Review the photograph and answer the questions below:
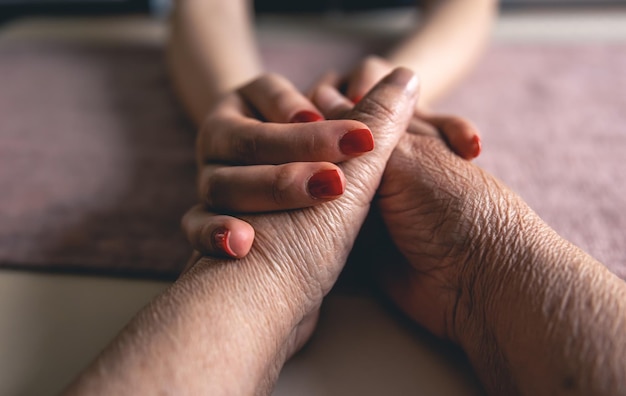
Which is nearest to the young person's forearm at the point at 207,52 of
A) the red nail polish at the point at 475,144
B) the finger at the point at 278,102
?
the finger at the point at 278,102

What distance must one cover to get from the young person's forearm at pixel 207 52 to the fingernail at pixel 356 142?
40 cm

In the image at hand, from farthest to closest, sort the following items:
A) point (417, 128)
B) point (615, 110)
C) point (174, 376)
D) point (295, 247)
A: point (615, 110) < point (417, 128) < point (295, 247) < point (174, 376)

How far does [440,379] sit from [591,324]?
17 cm

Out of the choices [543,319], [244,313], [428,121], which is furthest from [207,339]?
[428,121]

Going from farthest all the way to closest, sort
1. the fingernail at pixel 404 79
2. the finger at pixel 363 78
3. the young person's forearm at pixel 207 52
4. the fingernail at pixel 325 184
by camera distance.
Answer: the young person's forearm at pixel 207 52 → the finger at pixel 363 78 → the fingernail at pixel 404 79 → the fingernail at pixel 325 184

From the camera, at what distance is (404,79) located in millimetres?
657

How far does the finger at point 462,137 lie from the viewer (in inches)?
25.5

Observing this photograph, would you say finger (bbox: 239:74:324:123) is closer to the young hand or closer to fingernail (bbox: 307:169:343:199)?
the young hand

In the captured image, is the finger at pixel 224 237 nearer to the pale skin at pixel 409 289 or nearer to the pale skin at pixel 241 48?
the pale skin at pixel 409 289

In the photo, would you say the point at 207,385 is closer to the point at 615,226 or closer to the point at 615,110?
the point at 615,226

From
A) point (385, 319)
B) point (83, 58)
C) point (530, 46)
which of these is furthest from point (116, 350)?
point (530, 46)

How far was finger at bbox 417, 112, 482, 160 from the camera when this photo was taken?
0.65 m

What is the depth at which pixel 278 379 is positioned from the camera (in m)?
0.58

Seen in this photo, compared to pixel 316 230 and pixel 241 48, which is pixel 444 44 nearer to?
pixel 241 48
